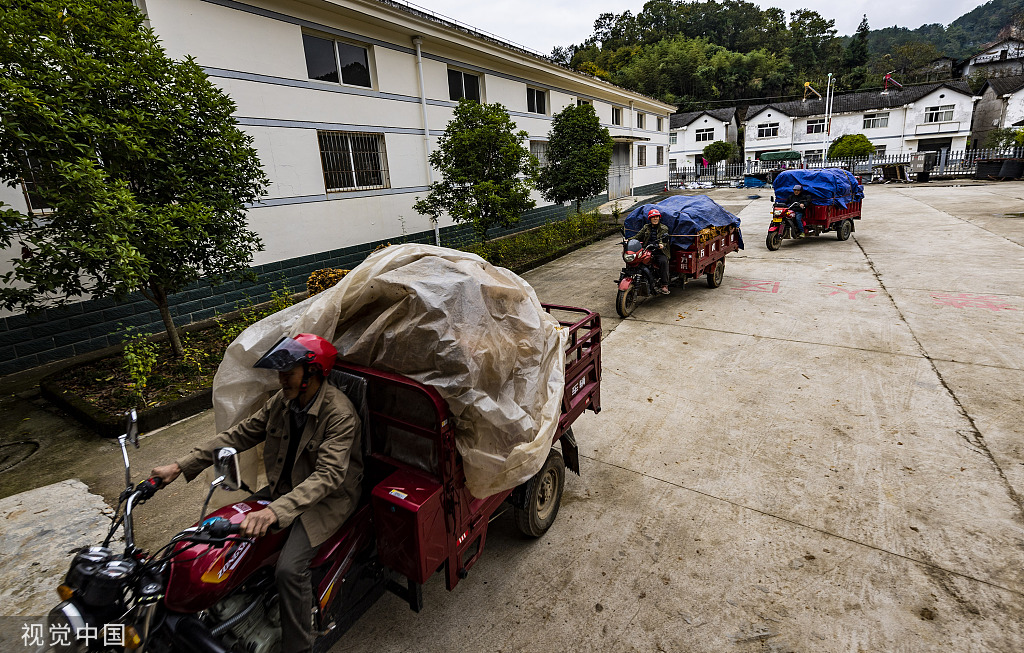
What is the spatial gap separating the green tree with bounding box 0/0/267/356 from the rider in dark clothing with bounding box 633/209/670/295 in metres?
6.15

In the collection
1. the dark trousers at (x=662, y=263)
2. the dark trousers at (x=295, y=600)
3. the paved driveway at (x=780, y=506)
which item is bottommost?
the paved driveway at (x=780, y=506)

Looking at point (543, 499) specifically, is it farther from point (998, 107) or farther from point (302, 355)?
point (998, 107)

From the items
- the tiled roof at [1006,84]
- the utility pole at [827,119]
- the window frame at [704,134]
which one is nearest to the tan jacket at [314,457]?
the utility pole at [827,119]

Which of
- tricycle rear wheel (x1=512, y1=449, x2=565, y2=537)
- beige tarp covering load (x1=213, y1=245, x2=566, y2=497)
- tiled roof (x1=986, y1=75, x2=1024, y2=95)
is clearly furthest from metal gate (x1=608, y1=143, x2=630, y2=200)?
tiled roof (x1=986, y1=75, x2=1024, y2=95)

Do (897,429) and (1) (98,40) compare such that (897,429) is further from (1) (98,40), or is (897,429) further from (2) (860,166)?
(2) (860,166)

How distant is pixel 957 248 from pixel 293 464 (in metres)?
14.8

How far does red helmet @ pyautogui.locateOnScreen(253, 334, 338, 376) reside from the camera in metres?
2.22

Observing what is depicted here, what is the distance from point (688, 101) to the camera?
182 feet

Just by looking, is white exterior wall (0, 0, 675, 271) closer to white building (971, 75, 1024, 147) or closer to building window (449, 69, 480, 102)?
building window (449, 69, 480, 102)

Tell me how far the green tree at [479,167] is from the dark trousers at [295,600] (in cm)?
912

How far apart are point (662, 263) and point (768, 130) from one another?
44272mm

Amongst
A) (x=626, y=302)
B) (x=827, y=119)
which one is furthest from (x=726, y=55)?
(x=626, y=302)

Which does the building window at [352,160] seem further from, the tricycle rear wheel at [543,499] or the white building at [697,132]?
the white building at [697,132]

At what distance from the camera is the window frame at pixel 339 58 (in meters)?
10.1
